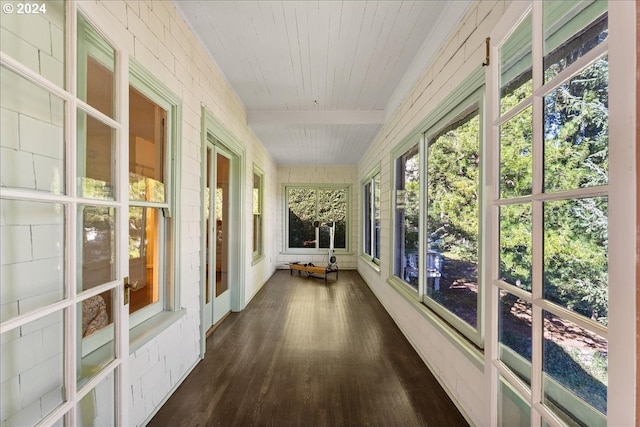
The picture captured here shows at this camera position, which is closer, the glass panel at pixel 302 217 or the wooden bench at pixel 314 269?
the wooden bench at pixel 314 269

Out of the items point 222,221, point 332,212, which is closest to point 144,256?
point 222,221

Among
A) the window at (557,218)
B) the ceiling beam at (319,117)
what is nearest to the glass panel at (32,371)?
the window at (557,218)

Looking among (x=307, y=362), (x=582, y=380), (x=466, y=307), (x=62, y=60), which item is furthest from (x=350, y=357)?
(x=62, y=60)

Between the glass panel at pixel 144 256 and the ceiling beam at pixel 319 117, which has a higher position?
the ceiling beam at pixel 319 117

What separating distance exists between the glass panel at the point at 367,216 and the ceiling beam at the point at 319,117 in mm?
2159

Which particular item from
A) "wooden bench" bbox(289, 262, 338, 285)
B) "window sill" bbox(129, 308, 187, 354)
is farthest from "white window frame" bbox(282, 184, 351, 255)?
"window sill" bbox(129, 308, 187, 354)

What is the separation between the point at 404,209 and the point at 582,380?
8.60 feet

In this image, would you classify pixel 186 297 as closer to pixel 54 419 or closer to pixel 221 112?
pixel 54 419

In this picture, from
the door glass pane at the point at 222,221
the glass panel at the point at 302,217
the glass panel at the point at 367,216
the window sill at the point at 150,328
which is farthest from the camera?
the glass panel at the point at 302,217

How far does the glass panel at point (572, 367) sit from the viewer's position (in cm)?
92

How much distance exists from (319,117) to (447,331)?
323cm

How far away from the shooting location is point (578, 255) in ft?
3.22

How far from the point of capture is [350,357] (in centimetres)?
274

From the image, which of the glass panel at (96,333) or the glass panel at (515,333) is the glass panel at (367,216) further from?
the glass panel at (96,333)
